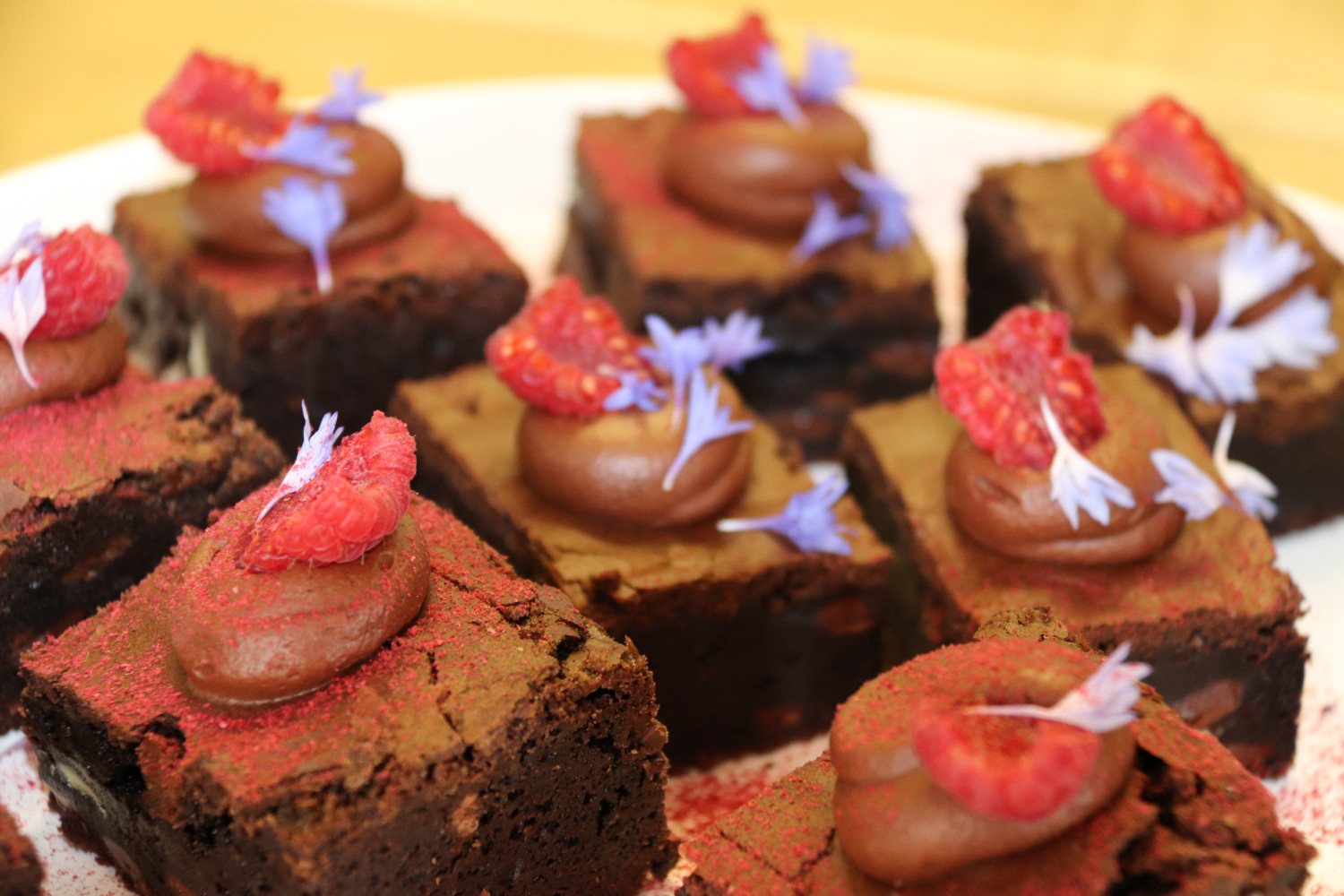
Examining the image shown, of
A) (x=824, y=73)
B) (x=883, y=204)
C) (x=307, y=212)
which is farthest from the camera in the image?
(x=824, y=73)

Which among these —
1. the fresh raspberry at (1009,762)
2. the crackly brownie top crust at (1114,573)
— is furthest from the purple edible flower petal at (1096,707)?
the crackly brownie top crust at (1114,573)

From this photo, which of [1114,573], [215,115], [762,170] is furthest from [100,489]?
[1114,573]

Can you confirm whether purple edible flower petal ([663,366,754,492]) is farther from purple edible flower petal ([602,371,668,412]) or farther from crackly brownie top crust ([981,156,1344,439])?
crackly brownie top crust ([981,156,1344,439])

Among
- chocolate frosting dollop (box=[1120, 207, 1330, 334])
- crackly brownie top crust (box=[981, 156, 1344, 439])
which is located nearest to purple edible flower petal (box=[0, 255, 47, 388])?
crackly brownie top crust (box=[981, 156, 1344, 439])

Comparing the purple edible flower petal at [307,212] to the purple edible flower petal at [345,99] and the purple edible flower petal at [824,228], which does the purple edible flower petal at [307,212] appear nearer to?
the purple edible flower petal at [345,99]

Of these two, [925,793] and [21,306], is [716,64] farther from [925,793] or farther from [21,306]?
[925,793]

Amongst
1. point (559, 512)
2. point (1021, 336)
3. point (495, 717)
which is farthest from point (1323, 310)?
point (495, 717)

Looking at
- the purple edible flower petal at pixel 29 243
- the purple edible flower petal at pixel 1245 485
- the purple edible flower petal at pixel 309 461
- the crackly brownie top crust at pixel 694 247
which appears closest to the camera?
the purple edible flower petal at pixel 309 461
